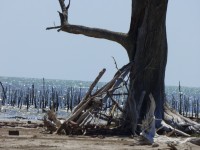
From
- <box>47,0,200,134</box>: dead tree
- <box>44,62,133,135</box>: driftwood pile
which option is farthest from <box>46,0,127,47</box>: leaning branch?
<box>44,62,133,135</box>: driftwood pile

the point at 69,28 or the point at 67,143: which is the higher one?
the point at 69,28

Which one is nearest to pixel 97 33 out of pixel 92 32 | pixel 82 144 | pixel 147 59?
pixel 92 32

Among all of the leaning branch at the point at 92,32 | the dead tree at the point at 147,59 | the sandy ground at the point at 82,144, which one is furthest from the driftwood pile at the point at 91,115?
the sandy ground at the point at 82,144

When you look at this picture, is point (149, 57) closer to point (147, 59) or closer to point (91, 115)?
point (147, 59)

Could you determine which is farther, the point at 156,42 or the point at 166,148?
the point at 156,42

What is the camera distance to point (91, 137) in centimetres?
1437

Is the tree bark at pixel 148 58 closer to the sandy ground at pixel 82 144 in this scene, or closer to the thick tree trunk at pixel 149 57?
the thick tree trunk at pixel 149 57

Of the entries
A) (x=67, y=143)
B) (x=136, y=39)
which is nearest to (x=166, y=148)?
(x=67, y=143)

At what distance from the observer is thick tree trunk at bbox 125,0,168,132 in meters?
15.9

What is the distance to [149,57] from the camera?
16.1 meters

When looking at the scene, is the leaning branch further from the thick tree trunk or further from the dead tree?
the thick tree trunk

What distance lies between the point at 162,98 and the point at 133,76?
109 centimetres

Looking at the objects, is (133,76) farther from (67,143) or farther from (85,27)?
(67,143)

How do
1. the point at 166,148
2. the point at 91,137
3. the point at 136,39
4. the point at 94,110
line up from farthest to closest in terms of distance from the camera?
the point at 136,39, the point at 94,110, the point at 91,137, the point at 166,148
